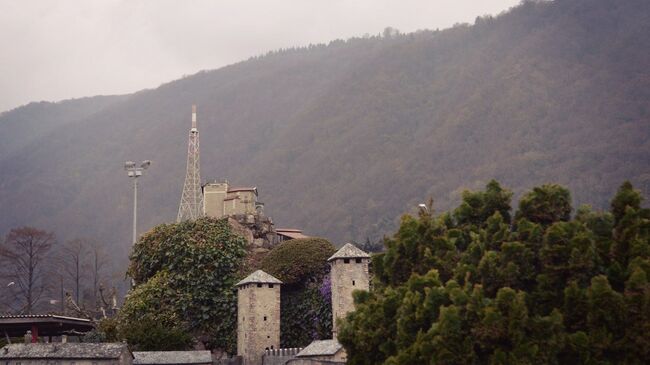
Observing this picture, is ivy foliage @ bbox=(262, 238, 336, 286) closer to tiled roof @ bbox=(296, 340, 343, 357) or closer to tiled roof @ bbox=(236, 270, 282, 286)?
tiled roof @ bbox=(236, 270, 282, 286)

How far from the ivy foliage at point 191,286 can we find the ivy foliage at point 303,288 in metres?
3.19

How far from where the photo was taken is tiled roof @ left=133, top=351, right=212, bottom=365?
54.3 metres

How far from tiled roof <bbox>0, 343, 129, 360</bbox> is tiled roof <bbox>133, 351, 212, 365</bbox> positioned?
2.27 m

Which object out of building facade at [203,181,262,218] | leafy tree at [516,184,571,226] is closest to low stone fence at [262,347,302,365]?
building facade at [203,181,262,218]

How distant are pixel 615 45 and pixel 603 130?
32809 millimetres

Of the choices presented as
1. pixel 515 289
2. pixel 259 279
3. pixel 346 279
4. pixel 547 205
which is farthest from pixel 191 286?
pixel 515 289

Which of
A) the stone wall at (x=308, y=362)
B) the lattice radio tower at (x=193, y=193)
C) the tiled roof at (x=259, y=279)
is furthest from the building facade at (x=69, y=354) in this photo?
the lattice radio tower at (x=193, y=193)

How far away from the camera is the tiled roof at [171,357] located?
54.3 m

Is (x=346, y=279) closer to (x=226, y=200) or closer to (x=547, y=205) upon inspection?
(x=547, y=205)

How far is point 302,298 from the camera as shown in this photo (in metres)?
63.8

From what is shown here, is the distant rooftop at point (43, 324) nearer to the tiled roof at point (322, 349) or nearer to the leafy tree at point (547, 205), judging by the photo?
the tiled roof at point (322, 349)

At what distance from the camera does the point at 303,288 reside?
6450cm

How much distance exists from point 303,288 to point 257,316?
19.4 ft

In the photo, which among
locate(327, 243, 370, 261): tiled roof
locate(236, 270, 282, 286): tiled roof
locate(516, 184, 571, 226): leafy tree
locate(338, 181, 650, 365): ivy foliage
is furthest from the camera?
locate(236, 270, 282, 286): tiled roof
